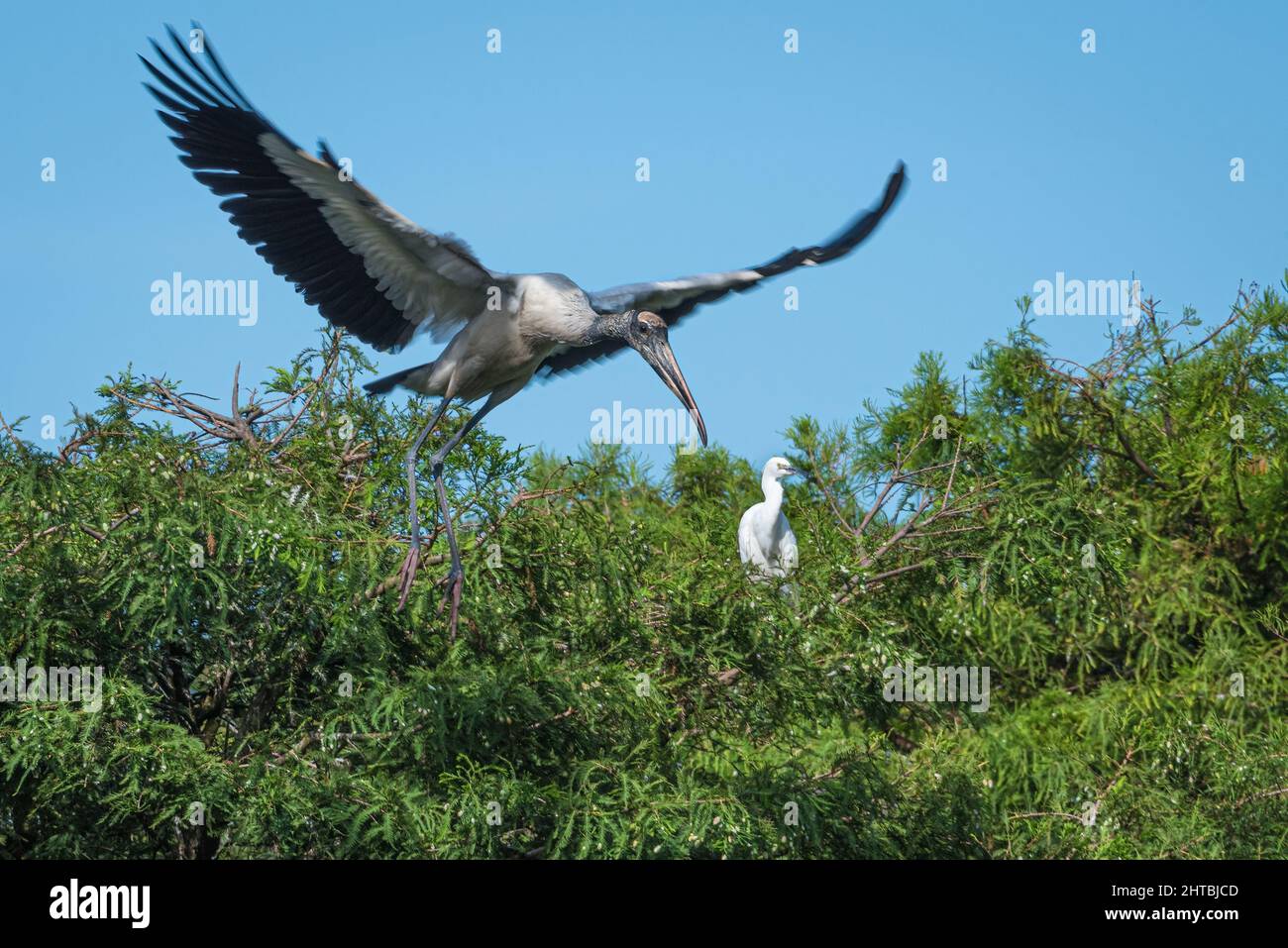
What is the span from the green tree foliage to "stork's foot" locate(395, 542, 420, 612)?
0.32 feet

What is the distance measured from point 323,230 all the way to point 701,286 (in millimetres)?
1719

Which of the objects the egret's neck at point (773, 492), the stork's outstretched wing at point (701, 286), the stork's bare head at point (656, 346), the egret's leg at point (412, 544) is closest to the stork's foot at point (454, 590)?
the egret's leg at point (412, 544)

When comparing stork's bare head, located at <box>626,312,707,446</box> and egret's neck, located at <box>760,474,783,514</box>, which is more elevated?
stork's bare head, located at <box>626,312,707,446</box>

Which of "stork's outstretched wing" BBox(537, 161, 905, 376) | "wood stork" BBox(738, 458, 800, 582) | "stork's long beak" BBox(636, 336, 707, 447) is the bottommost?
"wood stork" BBox(738, 458, 800, 582)

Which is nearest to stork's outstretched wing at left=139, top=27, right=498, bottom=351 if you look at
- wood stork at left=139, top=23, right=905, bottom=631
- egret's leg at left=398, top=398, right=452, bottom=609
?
wood stork at left=139, top=23, right=905, bottom=631

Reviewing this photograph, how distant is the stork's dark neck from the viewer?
5.95m

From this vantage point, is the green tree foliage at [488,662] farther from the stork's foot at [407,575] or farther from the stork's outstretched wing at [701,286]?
the stork's outstretched wing at [701,286]

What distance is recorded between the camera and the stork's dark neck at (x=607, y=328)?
5945mm

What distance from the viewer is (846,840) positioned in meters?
4.95

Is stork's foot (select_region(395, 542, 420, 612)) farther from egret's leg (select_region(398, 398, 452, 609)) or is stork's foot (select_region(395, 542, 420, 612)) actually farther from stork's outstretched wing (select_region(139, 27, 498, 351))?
stork's outstretched wing (select_region(139, 27, 498, 351))

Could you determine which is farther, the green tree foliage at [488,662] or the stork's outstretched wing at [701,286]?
the stork's outstretched wing at [701,286]

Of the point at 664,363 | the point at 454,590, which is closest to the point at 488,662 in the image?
the point at 454,590
